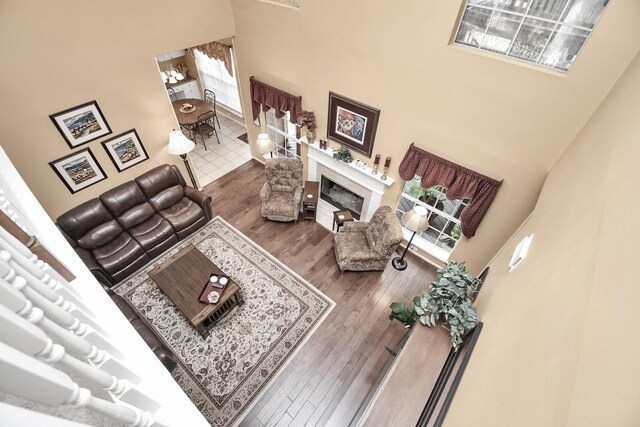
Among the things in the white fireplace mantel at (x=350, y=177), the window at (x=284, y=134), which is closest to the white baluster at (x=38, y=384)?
the white fireplace mantel at (x=350, y=177)

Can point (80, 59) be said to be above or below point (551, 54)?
below

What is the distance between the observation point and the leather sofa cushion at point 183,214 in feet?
16.8

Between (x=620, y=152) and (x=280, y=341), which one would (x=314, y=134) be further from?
(x=620, y=152)

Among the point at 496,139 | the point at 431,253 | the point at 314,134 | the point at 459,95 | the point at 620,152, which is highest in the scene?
the point at 620,152

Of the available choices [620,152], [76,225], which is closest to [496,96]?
[620,152]

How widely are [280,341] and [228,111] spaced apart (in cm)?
685

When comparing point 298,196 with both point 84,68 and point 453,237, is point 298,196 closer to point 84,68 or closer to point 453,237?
point 453,237

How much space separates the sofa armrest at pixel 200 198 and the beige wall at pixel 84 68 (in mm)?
1000

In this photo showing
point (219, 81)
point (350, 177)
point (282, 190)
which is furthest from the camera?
point (219, 81)

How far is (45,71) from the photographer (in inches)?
148

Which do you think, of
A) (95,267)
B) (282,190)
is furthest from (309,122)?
(95,267)

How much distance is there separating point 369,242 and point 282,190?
82.8 inches

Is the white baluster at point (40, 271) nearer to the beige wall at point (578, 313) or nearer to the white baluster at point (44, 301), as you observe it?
the white baluster at point (44, 301)

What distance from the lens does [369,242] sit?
16.1 feet
